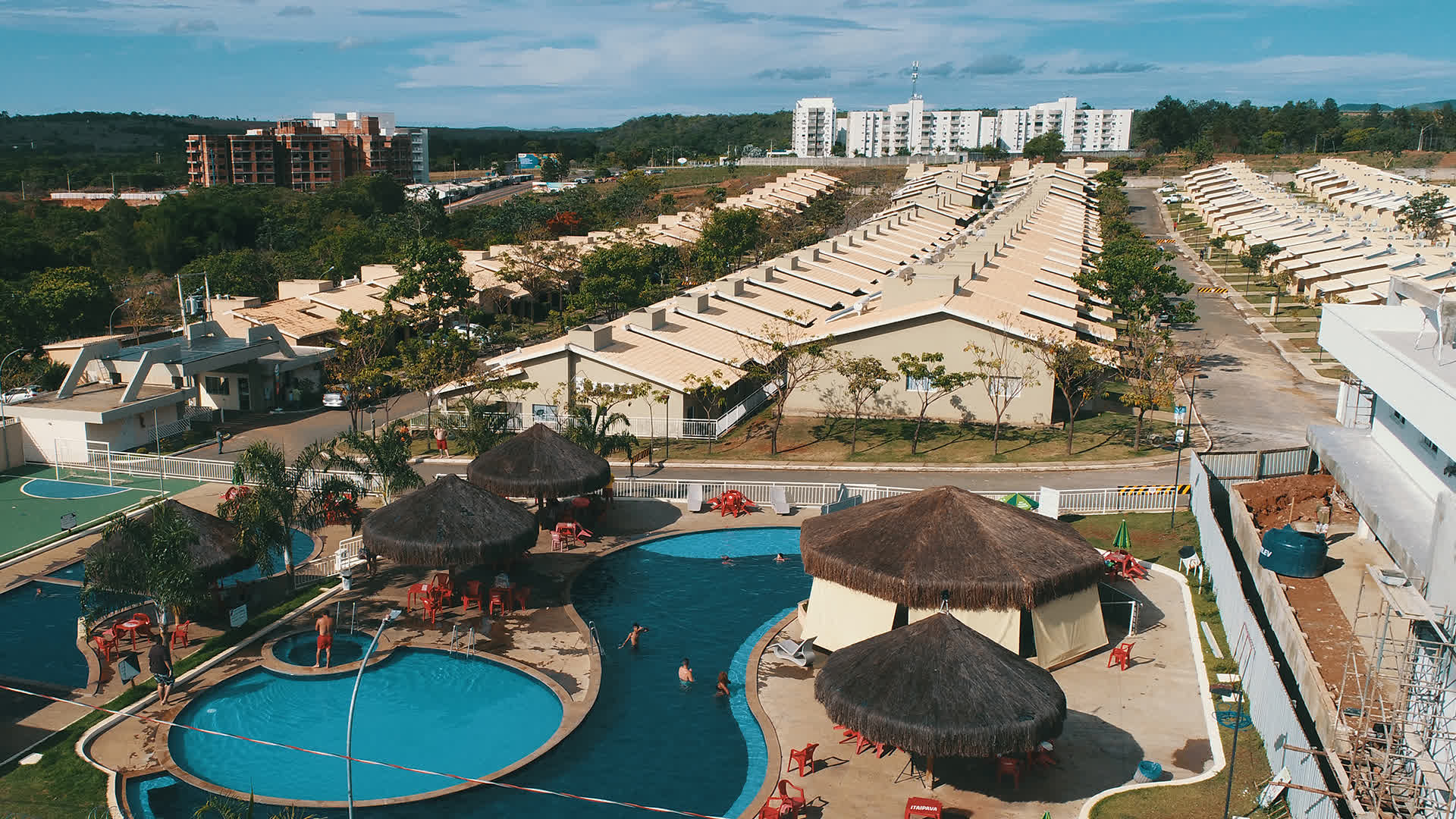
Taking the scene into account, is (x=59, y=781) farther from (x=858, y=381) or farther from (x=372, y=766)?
(x=858, y=381)

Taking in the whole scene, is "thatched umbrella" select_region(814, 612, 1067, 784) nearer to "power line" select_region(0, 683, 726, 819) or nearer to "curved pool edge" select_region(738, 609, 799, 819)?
"curved pool edge" select_region(738, 609, 799, 819)

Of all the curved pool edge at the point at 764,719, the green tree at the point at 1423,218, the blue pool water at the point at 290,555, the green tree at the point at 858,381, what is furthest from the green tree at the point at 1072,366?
the green tree at the point at 1423,218

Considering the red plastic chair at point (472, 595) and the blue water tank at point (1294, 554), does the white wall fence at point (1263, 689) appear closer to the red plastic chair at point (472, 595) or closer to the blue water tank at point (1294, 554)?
the blue water tank at point (1294, 554)

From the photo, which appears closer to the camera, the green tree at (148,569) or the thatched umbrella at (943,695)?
the thatched umbrella at (943,695)

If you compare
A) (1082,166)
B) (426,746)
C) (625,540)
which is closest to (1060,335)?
(625,540)

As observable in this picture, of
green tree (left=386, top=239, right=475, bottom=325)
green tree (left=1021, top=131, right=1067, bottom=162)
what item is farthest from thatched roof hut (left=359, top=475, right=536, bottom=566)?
green tree (left=1021, top=131, right=1067, bottom=162)

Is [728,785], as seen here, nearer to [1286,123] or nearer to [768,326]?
[768,326]

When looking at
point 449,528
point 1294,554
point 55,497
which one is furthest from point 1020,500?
point 55,497
